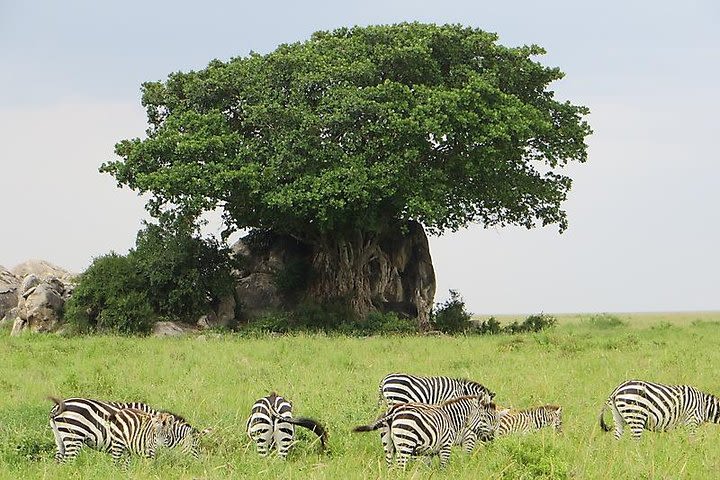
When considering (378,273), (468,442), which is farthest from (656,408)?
(378,273)

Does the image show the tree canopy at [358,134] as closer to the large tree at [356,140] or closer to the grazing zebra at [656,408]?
the large tree at [356,140]

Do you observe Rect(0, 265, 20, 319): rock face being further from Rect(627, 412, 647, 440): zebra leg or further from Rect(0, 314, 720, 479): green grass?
Rect(627, 412, 647, 440): zebra leg

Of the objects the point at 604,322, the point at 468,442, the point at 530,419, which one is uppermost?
the point at 604,322

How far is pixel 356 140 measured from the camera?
32.4 m

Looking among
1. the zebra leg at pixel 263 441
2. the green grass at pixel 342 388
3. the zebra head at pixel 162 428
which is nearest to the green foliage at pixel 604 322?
the green grass at pixel 342 388

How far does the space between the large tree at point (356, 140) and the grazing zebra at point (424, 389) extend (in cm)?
1686

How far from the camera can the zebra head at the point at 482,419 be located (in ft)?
38.1

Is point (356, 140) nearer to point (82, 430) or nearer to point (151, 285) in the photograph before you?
point (151, 285)

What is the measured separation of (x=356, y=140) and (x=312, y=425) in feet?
71.0

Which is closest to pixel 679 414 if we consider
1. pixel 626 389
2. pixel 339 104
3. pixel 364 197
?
pixel 626 389

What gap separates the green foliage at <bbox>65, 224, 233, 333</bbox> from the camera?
110 feet

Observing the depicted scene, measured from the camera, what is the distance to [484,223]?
1501 inches

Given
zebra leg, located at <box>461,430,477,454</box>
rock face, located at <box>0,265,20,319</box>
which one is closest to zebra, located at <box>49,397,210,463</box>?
zebra leg, located at <box>461,430,477,454</box>

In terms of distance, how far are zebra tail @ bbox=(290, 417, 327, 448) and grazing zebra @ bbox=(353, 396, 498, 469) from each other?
1068 millimetres
